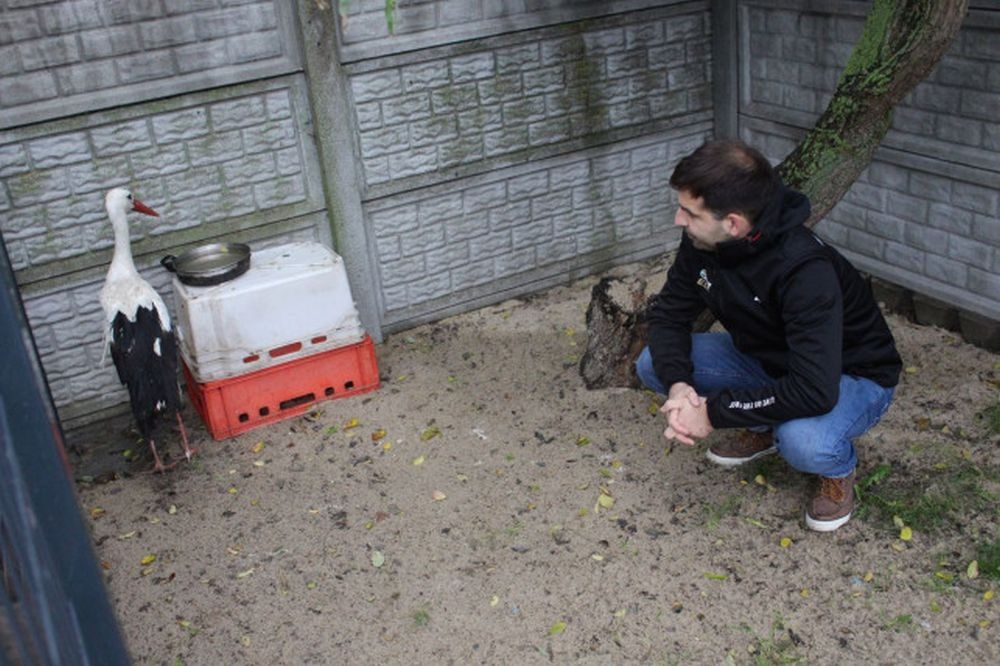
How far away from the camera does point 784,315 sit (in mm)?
3416

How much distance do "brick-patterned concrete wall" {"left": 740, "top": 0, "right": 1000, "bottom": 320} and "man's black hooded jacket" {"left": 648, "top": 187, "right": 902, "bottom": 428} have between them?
150 cm

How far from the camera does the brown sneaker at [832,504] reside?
12.4ft

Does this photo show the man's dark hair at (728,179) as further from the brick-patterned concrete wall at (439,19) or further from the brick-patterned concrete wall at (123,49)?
the brick-patterned concrete wall at (123,49)

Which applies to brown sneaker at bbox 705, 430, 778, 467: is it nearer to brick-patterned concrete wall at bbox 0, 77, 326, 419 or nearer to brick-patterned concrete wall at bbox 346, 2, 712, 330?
brick-patterned concrete wall at bbox 346, 2, 712, 330

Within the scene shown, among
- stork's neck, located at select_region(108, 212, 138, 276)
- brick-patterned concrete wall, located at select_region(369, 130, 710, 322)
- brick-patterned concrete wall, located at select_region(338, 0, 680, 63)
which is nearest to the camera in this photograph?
stork's neck, located at select_region(108, 212, 138, 276)

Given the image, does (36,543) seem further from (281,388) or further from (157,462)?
(281,388)

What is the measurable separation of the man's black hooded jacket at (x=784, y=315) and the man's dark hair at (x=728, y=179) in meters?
0.07

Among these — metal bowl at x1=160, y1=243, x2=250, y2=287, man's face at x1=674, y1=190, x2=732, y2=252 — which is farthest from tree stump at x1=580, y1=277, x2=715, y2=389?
metal bowl at x1=160, y1=243, x2=250, y2=287

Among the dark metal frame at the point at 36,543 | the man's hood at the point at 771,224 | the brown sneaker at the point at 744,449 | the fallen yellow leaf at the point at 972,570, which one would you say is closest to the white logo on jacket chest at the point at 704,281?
the man's hood at the point at 771,224

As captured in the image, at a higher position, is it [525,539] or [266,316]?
[266,316]

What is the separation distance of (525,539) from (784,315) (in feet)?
4.16

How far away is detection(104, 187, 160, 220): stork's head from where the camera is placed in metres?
4.50

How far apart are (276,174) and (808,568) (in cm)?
293

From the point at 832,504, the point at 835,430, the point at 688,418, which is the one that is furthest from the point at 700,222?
the point at 832,504
